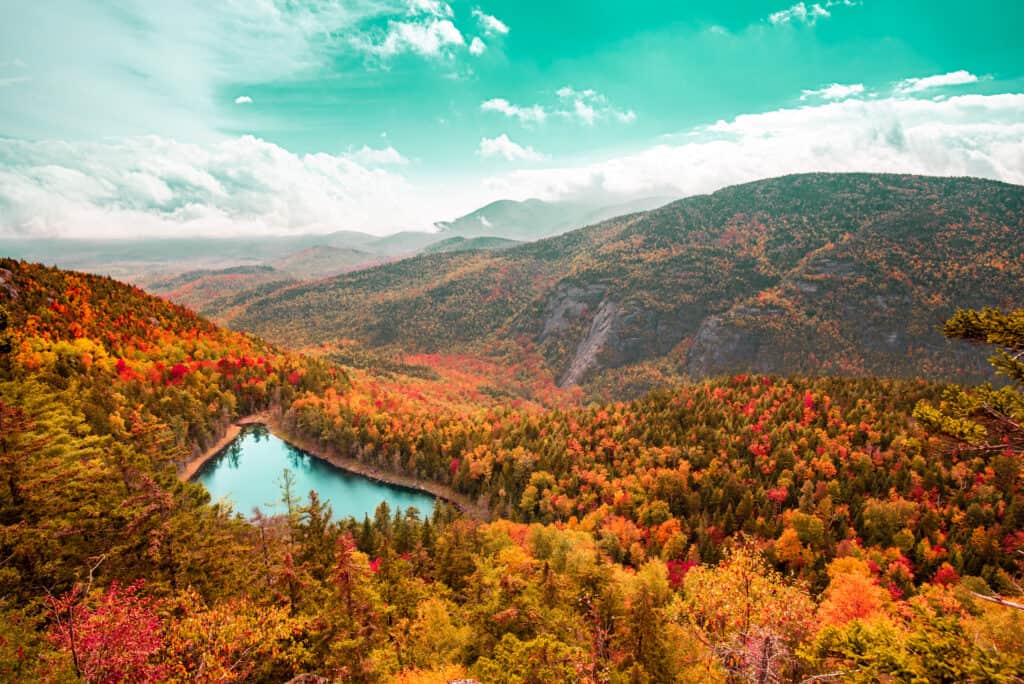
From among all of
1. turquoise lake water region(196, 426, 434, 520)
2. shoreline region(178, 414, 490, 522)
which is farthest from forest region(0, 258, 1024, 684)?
turquoise lake water region(196, 426, 434, 520)

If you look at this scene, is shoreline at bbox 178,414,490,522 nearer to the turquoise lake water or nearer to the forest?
the turquoise lake water

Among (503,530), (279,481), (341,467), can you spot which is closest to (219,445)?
(279,481)

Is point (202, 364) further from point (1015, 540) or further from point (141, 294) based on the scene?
point (1015, 540)

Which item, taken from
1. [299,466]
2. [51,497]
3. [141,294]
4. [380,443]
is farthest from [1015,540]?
[141,294]

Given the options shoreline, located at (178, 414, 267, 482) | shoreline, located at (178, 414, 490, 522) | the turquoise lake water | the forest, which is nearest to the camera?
the forest

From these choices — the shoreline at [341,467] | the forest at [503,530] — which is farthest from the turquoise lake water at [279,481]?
the forest at [503,530]
